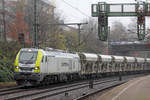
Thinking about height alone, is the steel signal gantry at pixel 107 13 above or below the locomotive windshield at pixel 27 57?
above

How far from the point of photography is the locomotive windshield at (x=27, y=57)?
2205 centimetres

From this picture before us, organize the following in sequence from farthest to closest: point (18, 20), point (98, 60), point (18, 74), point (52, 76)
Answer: point (18, 20)
point (98, 60)
point (52, 76)
point (18, 74)

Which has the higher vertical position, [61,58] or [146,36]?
[146,36]

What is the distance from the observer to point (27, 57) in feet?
73.2

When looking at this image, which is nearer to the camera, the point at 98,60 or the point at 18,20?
the point at 98,60

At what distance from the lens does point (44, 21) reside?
50.6 meters

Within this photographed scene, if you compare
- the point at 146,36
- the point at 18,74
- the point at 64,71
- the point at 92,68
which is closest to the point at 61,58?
the point at 64,71

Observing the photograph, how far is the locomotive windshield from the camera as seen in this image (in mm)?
22047

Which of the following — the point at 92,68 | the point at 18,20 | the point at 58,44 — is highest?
the point at 18,20

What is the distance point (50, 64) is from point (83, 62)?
11.2 metres

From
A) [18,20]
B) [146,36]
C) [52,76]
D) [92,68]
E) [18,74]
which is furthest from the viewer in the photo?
[18,20]

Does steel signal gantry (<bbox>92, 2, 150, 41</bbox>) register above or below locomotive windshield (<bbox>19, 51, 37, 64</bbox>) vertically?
above

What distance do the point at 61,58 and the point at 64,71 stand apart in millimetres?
1528

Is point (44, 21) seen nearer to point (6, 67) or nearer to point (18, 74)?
point (6, 67)
